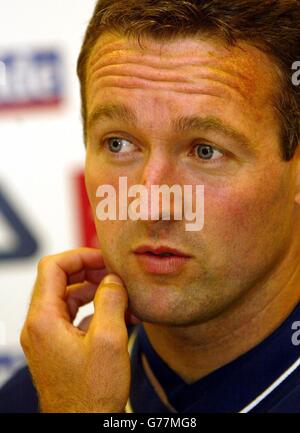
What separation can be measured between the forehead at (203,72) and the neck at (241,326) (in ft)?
1.15

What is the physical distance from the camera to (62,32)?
2139mm

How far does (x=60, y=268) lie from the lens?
155 cm

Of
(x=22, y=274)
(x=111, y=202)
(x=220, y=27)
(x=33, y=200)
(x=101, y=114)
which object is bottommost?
(x=22, y=274)

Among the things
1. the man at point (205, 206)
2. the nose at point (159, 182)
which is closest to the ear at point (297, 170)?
the man at point (205, 206)

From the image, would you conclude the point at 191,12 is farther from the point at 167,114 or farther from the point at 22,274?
the point at 22,274

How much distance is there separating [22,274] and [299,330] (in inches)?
40.7

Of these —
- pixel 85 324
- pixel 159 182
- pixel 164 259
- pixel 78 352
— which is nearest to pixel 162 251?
pixel 164 259

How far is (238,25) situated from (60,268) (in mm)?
591

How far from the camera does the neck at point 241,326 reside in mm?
1465

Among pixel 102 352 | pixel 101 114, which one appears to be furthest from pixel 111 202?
pixel 102 352

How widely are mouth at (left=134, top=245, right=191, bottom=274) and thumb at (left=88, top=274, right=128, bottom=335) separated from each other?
8 cm

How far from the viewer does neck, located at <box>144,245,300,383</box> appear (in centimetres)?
146

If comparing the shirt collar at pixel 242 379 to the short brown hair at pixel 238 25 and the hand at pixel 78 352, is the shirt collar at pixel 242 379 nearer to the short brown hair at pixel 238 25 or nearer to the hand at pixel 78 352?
the hand at pixel 78 352

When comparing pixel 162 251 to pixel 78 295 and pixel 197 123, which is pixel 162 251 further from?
pixel 78 295
